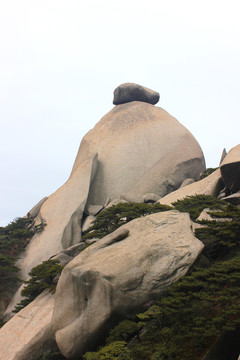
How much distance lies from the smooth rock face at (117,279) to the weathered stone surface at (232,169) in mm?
4733

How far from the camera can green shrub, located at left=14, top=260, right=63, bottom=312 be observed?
14211 mm

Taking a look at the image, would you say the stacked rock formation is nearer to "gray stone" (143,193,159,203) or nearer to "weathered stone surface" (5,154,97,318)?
"weathered stone surface" (5,154,97,318)

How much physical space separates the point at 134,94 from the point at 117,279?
22.3m

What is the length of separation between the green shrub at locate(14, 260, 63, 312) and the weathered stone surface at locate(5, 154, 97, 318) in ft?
10.2

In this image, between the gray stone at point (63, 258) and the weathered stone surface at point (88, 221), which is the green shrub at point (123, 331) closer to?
the gray stone at point (63, 258)

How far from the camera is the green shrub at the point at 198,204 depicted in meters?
14.4

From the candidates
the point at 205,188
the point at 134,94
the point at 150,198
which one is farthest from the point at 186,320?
the point at 134,94

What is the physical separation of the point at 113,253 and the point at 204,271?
2.83 m

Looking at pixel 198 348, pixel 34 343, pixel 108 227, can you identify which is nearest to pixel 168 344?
pixel 198 348

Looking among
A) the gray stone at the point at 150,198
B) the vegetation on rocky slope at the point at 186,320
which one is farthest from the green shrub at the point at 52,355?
the gray stone at the point at 150,198

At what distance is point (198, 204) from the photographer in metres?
15.6

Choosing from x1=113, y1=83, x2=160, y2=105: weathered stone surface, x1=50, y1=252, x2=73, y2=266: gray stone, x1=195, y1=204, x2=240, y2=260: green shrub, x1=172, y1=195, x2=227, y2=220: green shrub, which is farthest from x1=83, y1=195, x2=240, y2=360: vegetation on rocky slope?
x1=113, y1=83, x2=160, y2=105: weathered stone surface

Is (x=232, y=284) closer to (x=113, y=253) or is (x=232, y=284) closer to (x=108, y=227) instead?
(x=113, y=253)

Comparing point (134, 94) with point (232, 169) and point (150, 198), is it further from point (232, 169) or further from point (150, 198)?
point (232, 169)
